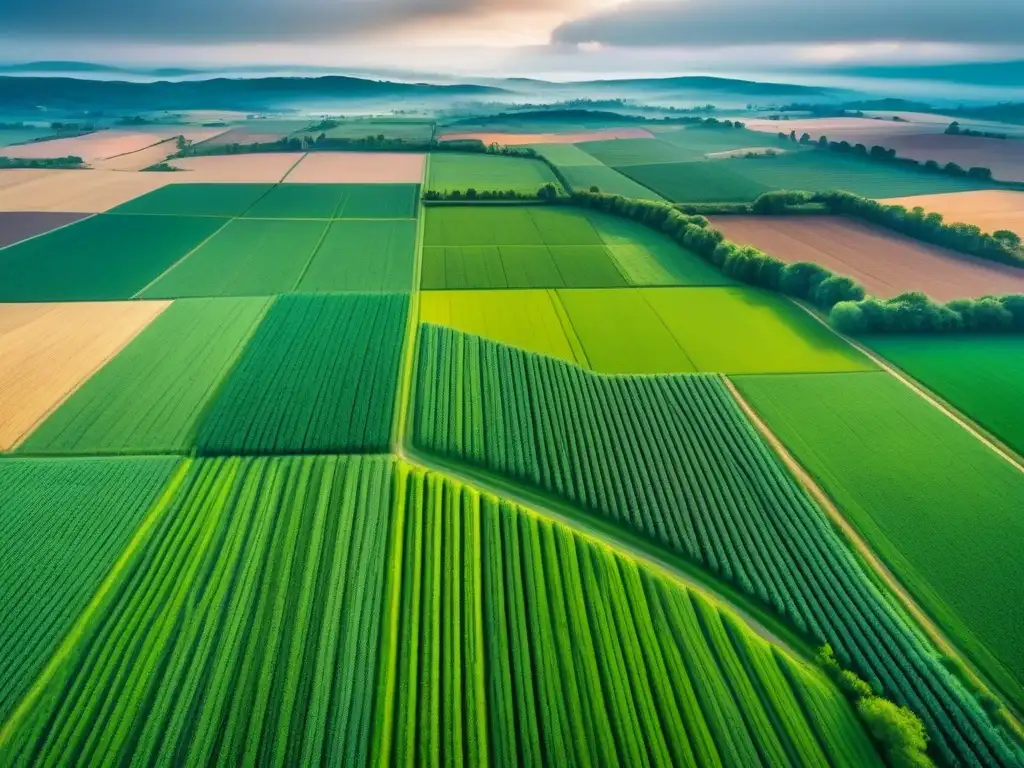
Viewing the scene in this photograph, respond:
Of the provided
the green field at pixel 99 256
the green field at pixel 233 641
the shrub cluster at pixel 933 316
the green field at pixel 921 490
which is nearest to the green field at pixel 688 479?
the green field at pixel 921 490

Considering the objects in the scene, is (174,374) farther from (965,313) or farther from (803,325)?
(965,313)

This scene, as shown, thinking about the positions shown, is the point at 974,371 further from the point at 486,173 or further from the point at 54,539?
the point at 486,173

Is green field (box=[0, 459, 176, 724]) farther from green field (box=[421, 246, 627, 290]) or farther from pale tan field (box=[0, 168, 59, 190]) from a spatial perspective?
pale tan field (box=[0, 168, 59, 190])

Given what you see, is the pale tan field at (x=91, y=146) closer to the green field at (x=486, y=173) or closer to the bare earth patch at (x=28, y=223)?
the bare earth patch at (x=28, y=223)

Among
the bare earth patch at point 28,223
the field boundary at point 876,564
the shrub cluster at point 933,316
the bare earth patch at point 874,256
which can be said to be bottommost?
the field boundary at point 876,564

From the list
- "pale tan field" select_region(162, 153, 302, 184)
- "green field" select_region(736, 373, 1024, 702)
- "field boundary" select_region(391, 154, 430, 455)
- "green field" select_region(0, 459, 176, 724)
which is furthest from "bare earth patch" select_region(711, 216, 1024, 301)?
"pale tan field" select_region(162, 153, 302, 184)
